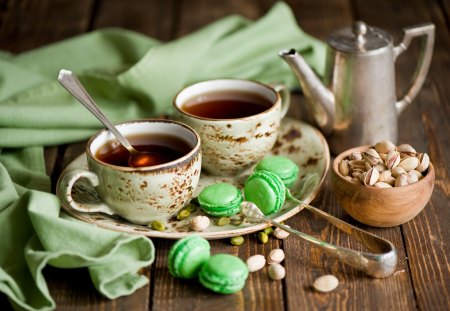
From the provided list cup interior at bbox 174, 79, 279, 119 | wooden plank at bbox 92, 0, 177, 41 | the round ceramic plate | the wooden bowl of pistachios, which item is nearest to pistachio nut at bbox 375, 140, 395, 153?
the wooden bowl of pistachios

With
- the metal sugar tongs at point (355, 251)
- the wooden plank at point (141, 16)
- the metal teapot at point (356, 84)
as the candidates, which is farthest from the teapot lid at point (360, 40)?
the wooden plank at point (141, 16)

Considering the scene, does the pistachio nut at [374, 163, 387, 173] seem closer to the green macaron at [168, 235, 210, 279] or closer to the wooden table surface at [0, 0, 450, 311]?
the wooden table surface at [0, 0, 450, 311]

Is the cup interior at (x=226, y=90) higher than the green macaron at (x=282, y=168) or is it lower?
higher

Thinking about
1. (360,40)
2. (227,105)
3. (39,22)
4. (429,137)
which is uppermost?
(360,40)

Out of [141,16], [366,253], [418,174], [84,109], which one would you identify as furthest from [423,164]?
[141,16]

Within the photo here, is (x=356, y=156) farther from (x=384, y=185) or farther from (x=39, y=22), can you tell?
(x=39, y=22)

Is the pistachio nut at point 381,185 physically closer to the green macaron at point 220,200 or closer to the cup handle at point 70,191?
the green macaron at point 220,200
